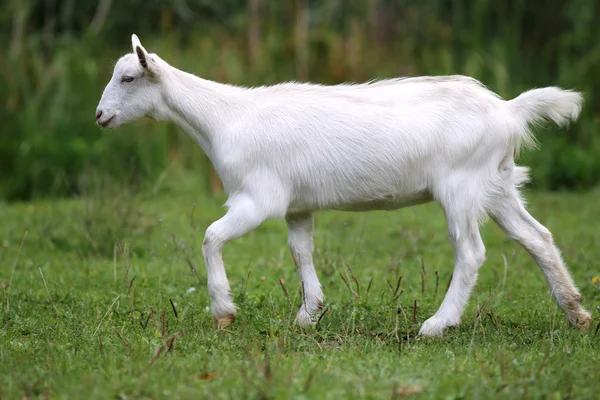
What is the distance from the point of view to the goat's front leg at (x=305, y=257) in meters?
6.11

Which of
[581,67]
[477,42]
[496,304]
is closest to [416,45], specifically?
[477,42]

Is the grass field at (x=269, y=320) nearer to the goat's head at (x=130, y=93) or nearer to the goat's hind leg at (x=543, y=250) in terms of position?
the goat's hind leg at (x=543, y=250)

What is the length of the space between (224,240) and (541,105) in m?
2.26

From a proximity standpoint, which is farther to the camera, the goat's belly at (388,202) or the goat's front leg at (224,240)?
the goat's belly at (388,202)

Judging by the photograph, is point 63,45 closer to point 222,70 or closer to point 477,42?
point 222,70

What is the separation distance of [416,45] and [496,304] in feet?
34.3

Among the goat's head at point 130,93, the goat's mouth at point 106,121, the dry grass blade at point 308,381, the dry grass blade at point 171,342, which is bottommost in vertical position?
the dry grass blade at point 171,342

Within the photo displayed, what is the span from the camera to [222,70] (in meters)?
13.0

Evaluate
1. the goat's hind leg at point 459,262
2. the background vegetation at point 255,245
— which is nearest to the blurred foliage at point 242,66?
the background vegetation at point 255,245

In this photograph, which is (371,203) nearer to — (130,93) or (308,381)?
(130,93)

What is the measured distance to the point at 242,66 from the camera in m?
13.6

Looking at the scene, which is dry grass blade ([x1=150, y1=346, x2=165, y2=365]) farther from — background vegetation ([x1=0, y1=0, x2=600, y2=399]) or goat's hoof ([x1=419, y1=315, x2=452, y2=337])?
goat's hoof ([x1=419, y1=315, x2=452, y2=337])

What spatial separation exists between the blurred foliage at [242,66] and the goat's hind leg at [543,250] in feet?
14.6

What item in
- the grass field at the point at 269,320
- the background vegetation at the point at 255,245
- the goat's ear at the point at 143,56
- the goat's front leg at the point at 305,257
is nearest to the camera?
the grass field at the point at 269,320
